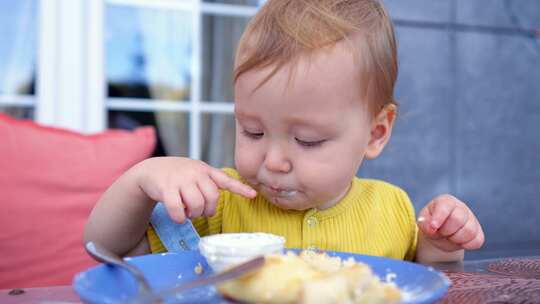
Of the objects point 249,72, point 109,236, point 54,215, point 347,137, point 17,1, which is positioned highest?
point 17,1

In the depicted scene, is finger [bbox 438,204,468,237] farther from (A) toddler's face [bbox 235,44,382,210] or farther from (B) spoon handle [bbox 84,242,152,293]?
(B) spoon handle [bbox 84,242,152,293]

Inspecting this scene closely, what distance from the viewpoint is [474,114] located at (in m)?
3.41

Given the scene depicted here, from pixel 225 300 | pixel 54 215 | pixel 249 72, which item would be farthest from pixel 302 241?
pixel 54 215

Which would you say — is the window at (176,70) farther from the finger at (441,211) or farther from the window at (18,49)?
the finger at (441,211)

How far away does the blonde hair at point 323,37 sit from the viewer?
41.1 inches

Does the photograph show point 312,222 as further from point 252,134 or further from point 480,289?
point 480,289

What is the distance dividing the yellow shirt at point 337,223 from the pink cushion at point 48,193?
20.3 inches

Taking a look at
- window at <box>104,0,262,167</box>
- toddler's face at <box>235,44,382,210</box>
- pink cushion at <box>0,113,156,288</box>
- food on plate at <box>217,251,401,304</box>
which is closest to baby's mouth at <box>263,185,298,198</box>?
toddler's face at <box>235,44,382,210</box>

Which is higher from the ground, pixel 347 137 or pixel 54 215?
pixel 347 137

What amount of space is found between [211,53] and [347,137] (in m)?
2.22

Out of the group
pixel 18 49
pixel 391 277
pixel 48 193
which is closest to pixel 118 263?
pixel 391 277

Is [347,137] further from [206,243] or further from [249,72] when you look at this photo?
[206,243]

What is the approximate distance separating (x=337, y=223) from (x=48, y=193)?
2.73ft

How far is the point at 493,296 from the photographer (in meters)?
0.81
